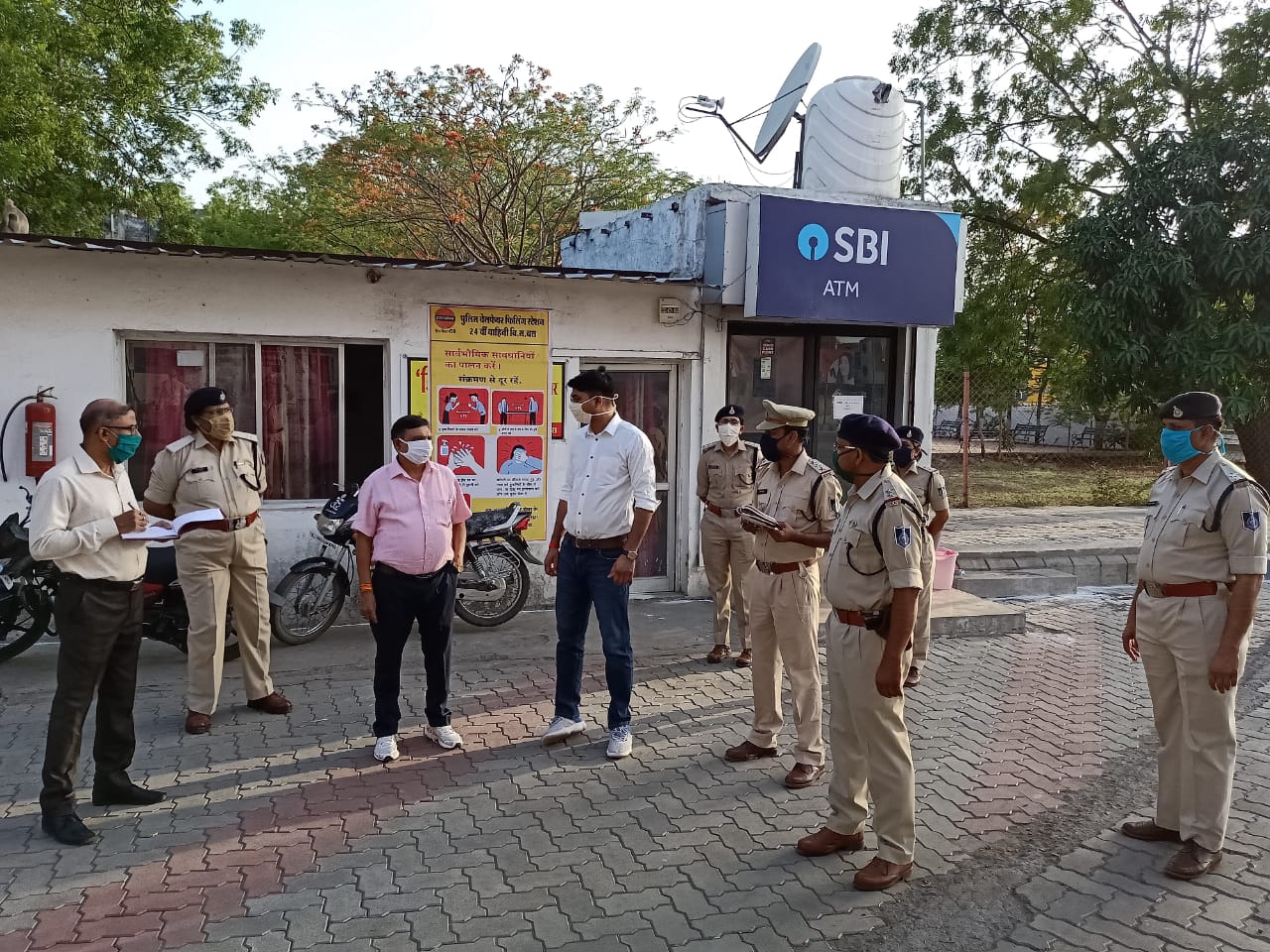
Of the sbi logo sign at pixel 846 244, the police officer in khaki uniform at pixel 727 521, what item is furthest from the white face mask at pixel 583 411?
the sbi logo sign at pixel 846 244

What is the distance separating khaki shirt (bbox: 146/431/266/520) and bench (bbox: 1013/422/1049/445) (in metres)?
29.6

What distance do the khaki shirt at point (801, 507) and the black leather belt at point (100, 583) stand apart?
296cm

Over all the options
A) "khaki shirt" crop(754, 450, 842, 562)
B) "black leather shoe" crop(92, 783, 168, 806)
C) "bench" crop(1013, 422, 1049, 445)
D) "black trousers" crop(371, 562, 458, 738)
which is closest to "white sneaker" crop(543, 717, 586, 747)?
"black trousers" crop(371, 562, 458, 738)

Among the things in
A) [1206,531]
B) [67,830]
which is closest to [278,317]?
[67,830]

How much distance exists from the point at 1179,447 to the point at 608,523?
271 centimetres

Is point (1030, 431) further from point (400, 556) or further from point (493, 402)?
point (400, 556)

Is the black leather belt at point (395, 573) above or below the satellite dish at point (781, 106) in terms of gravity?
below

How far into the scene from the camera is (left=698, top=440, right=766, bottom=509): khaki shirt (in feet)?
23.9

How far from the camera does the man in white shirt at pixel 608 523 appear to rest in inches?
207

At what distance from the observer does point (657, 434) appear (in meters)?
9.29

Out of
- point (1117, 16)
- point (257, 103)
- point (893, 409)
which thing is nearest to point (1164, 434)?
point (893, 409)

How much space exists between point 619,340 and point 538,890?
5706 mm

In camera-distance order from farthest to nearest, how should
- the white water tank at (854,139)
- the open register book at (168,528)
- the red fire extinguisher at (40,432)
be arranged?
the white water tank at (854,139) < the red fire extinguisher at (40,432) < the open register book at (168,528)

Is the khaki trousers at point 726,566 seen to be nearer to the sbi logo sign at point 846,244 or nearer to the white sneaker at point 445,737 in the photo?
the white sneaker at point 445,737
